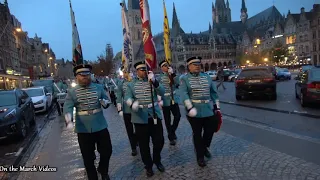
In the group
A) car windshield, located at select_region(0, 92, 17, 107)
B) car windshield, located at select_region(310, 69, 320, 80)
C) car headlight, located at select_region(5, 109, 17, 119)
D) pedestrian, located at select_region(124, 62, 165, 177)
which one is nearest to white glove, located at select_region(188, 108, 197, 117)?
pedestrian, located at select_region(124, 62, 165, 177)

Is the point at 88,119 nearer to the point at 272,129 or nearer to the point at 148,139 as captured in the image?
the point at 148,139

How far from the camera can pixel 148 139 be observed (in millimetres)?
5574

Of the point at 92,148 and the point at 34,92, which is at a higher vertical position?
the point at 34,92

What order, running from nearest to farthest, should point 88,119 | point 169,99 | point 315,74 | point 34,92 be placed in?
1. point 88,119
2. point 169,99
3. point 315,74
4. point 34,92

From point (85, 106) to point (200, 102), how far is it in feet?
6.77

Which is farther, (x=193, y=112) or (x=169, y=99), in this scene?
(x=169, y=99)

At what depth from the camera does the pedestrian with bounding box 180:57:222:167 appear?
5.74 meters

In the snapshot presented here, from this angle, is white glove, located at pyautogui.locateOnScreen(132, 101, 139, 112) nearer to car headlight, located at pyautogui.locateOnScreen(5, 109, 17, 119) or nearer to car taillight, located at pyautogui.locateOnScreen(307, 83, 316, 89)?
car headlight, located at pyautogui.locateOnScreen(5, 109, 17, 119)

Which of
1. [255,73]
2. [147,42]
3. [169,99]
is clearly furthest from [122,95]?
[255,73]

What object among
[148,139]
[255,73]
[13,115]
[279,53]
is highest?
[279,53]

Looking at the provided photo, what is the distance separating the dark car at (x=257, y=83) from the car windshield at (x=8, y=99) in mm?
10283

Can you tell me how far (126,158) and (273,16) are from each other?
118 m

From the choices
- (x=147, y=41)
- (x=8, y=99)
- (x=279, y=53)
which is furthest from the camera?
(x=279, y=53)

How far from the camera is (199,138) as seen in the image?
5793mm
